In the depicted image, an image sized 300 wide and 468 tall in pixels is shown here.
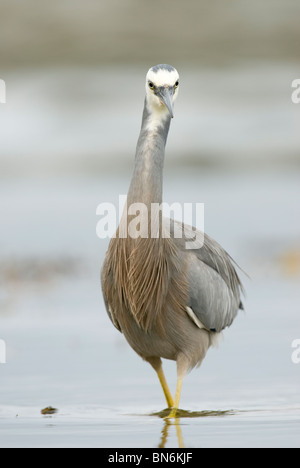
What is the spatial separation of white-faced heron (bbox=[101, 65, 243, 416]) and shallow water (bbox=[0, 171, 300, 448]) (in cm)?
46

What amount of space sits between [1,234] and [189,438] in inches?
412

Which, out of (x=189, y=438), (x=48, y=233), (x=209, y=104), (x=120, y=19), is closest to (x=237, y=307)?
(x=189, y=438)

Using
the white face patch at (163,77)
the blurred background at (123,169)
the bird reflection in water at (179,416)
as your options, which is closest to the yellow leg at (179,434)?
the bird reflection in water at (179,416)

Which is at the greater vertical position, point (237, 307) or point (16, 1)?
point (16, 1)

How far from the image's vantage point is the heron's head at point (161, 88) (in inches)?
315

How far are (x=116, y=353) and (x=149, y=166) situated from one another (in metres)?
2.60

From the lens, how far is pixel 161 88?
8.02 m

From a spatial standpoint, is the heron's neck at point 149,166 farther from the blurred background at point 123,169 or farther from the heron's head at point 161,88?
the blurred background at point 123,169

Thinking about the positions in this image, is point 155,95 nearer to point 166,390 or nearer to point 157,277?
point 157,277

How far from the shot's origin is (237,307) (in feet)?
30.9

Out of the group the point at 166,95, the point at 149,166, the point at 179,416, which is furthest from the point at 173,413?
the point at 166,95

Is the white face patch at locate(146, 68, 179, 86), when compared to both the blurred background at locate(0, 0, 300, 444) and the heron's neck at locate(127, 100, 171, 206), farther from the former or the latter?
the blurred background at locate(0, 0, 300, 444)

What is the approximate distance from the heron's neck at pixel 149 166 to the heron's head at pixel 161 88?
8 cm
